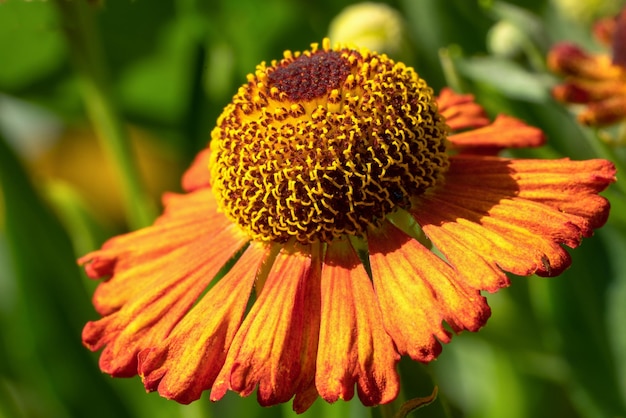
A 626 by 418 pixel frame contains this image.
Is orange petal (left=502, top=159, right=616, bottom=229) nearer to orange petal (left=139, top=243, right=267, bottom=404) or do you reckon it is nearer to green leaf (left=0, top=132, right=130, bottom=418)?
orange petal (left=139, top=243, right=267, bottom=404)

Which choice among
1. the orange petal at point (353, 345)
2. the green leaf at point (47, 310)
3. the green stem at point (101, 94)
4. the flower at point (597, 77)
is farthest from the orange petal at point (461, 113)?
the green leaf at point (47, 310)

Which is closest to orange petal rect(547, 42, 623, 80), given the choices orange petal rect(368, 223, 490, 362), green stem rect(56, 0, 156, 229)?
orange petal rect(368, 223, 490, 362)

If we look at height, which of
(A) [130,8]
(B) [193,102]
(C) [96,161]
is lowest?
(C) [96,161]

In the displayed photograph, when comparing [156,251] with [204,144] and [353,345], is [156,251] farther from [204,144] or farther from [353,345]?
[204,144]

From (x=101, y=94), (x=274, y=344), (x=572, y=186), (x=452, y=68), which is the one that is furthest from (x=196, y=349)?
(x=101, y=94)

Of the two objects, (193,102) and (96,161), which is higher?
(193,102)

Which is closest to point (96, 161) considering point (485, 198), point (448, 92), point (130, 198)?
point (130, 198)

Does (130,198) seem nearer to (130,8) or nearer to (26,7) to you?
(26,7)
